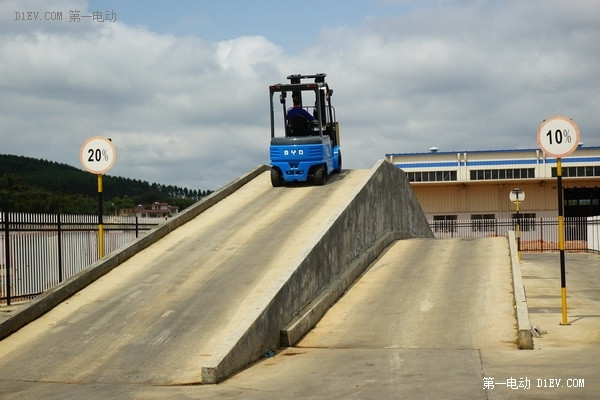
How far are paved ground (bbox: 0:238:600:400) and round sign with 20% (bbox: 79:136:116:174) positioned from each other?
499 cm

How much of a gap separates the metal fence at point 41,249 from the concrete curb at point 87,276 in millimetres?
2333

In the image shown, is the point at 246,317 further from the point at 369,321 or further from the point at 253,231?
the point at 253,231

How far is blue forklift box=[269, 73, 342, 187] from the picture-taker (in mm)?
23125

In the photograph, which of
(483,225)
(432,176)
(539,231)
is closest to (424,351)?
(539,231)

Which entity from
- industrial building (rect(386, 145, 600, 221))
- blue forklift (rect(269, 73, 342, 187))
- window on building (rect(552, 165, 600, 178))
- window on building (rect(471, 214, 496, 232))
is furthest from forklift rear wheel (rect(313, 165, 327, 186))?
window on building (rect(552, 165, 600, 178))

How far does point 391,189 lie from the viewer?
24.7m

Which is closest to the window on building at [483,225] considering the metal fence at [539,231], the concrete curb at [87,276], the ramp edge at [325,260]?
the metal fence at [539,231]

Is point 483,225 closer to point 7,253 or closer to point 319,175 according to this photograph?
point 319,175

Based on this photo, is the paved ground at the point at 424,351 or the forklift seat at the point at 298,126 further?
the forklift seat at the point at 298,126

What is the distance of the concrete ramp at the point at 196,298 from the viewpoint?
10445 mm

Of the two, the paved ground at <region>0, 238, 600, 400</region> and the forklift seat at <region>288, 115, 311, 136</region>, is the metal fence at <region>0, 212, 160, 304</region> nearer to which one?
the forklift seat at <region>288, 115, 311, 136</region>

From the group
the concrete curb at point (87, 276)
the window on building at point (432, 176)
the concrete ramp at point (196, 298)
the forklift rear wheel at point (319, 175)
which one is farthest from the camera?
the window on building at point (432, 176)

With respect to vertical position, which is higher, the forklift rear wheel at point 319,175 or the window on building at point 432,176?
the window on building at point 432,176

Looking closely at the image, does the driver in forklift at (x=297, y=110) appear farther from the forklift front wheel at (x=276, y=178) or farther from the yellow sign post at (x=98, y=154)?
the yellow sign post at (x=98, y=154)
